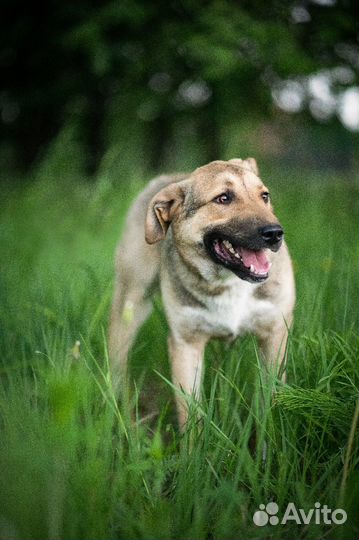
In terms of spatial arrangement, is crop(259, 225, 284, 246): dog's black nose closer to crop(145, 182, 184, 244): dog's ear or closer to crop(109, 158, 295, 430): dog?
crop(109, 158, 295, 430): dog

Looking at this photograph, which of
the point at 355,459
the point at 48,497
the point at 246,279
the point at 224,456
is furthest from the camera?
the point at 246,279

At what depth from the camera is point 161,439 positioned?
3199mm

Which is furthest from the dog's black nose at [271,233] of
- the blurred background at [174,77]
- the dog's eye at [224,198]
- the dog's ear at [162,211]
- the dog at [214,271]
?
the blurred background at [174,77]

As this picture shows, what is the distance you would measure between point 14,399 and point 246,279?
1392mm

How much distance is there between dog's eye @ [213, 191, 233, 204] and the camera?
350cm

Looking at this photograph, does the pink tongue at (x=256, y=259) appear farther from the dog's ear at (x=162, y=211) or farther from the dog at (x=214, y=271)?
the dog's ear at (x=162, y=211)

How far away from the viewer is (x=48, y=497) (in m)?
2.05

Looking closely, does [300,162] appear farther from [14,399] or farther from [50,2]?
[14,399]

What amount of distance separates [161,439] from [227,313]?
0.86 m

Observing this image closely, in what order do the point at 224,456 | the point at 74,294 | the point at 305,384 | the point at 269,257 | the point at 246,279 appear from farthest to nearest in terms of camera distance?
the point at 74,294 → the point at 269,257 → the point at 246,279 → the point at 305,384 → the point at 224,456

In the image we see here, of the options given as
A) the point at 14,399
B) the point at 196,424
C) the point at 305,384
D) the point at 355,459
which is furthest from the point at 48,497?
the point at 305,384

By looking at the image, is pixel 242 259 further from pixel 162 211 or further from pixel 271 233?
pixel 162 211
